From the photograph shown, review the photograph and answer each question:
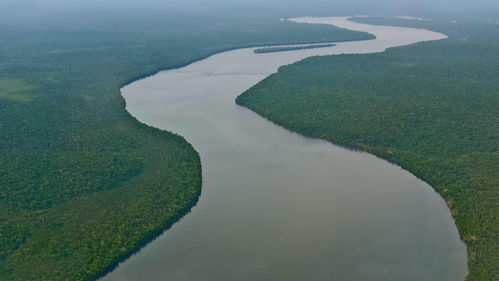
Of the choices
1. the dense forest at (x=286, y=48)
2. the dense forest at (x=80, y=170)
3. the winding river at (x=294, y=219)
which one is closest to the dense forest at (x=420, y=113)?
the winding river at (x=294, y=219)

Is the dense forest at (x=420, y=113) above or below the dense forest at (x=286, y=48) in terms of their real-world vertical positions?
below

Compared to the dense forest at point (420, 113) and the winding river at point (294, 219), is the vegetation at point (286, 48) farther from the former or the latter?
the winding river at point (294, 219)

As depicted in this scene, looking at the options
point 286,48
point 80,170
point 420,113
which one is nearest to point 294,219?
point 80,170

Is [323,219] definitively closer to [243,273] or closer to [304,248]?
[304,248]

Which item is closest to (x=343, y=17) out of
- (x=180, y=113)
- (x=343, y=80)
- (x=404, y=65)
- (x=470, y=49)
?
(x=470, y=49)

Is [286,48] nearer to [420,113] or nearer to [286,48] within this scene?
[286,48]

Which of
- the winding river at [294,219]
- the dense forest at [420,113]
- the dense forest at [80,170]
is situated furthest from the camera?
the dense forest at [420,113]
